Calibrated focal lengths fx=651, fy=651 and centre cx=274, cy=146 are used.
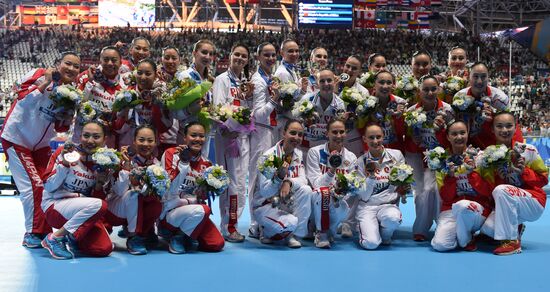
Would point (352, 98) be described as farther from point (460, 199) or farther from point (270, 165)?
point (460, 199)

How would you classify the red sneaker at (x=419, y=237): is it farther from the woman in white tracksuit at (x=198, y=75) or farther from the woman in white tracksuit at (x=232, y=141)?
the woman in white tracksuit at (x=198, y=75)

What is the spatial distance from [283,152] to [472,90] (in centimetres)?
203

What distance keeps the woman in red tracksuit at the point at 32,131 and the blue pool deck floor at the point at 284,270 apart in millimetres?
309

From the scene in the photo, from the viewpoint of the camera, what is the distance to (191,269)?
5156mm

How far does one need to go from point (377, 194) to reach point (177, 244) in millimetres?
2052

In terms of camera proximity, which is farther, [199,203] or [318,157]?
[318,157]

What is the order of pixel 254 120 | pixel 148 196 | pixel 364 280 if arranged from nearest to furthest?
pixel 364 280
pixel 148 196
pixel 254 120

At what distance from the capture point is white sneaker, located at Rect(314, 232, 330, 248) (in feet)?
20.2

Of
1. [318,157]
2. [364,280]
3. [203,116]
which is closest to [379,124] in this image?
[318,157]

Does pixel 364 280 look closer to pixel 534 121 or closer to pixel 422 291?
pixel 422 291

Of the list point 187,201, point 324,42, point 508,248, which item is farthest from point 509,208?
point 324,42

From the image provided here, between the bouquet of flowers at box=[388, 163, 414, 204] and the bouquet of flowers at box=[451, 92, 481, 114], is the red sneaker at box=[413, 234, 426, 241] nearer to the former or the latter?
the bouquet of flowers at box=[388, 163, 414, 204]

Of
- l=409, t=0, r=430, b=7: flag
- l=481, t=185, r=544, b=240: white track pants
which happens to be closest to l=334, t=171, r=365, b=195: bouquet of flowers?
l=481, t=185, r=544, b=240: white track pants

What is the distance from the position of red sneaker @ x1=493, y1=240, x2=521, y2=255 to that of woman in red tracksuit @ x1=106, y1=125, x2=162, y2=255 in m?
3.07
